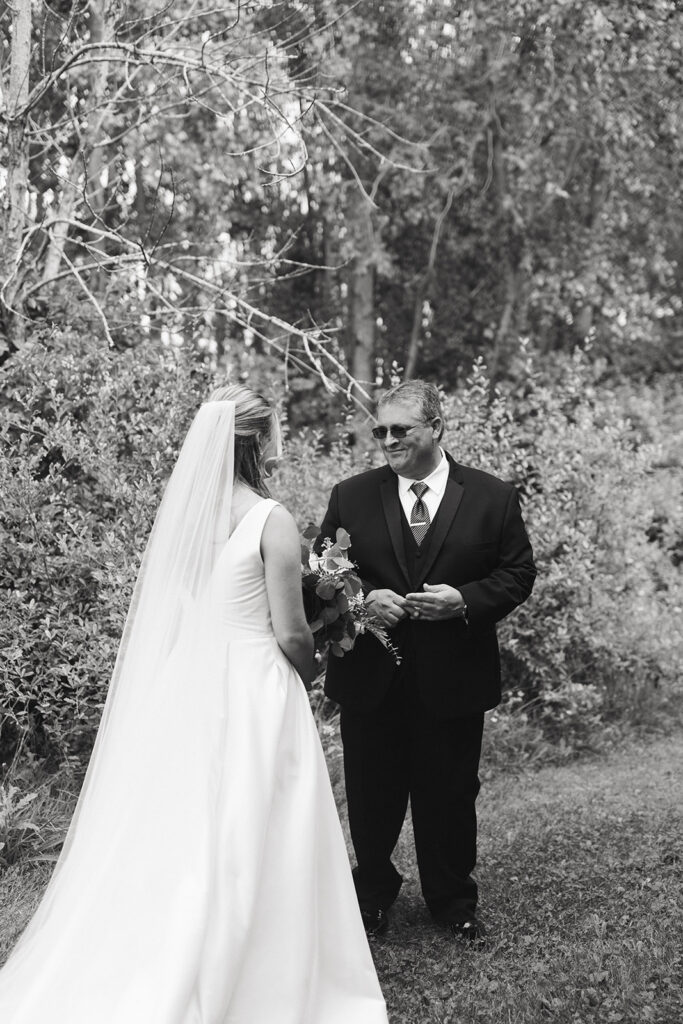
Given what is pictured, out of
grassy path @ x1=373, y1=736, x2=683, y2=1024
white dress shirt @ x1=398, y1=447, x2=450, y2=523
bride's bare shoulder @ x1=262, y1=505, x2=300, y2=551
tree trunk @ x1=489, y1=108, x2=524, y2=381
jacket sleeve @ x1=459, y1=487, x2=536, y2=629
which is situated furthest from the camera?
tree trunk @ x1=489, y1=108, x2=524, y2=381

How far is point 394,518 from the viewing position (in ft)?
14.1

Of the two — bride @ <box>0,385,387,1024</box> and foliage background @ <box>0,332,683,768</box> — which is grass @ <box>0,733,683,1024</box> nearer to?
Result: bride @ <box>0,385,387,1024</box>

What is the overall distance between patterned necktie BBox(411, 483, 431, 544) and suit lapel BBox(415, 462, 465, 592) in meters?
0.05

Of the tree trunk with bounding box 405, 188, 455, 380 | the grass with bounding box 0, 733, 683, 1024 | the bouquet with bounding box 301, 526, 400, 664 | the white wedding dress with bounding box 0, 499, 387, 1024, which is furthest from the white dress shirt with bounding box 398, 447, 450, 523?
the tree trunk with bounding box 405, 188, 455, 380

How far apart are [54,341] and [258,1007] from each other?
4.51 m

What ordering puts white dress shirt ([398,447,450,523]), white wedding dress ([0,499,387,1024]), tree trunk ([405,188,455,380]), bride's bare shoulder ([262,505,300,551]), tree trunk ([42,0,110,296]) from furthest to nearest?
tree trunk ([405,188,455,380]) < tree trunk ([42,0,110,296]) < white dress shirt ([398,447,450,523]) < bride's bare shoulder ([262,505,300,551]) < white wedding dress ([0,499,387,1024])

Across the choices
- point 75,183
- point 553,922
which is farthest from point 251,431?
point 75,183

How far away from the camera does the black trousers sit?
4.28 m

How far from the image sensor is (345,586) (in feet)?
13.0

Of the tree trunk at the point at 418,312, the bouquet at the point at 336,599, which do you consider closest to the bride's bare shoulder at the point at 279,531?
the bouquet at the point at 336,599

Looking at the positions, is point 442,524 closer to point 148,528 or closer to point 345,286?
point 148,528

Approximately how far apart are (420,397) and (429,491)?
1.34 feet

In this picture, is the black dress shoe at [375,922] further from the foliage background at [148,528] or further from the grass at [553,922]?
the foliage background at [148,528]

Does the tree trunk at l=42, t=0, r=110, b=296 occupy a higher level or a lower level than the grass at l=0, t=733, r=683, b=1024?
higher
